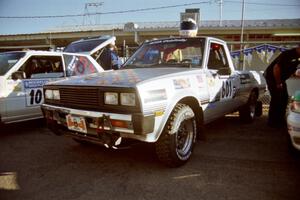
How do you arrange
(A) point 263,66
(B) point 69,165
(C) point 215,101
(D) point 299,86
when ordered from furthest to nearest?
(A) point 263,66, (D) point 299,86, (C) point 215,101, (B) point 69,165

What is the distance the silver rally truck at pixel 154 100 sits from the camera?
287cm

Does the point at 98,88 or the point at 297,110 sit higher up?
the point at 98,88

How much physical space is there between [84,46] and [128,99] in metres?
6.83

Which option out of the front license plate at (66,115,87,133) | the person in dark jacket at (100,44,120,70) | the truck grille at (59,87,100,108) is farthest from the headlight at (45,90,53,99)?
the person in dark jacket at (100,44,120,70)

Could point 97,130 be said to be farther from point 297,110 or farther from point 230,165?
point 297,110

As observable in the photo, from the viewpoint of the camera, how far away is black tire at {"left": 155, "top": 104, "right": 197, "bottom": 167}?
10.5 ft

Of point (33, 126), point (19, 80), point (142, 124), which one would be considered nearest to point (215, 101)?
point (142, 124)

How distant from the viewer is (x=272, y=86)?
5555mm

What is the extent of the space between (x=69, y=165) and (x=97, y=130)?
849mm

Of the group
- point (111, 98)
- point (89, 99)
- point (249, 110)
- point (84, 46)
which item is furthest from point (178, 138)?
point (84, 46)

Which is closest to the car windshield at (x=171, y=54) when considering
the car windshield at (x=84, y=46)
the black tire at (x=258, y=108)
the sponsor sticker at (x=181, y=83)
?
the sponsor sticker at (x=181, y=83)

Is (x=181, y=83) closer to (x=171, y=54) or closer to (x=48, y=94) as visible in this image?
(x=171, y=54)

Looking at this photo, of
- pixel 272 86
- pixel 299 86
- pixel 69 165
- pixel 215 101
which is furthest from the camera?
pixel 299 86

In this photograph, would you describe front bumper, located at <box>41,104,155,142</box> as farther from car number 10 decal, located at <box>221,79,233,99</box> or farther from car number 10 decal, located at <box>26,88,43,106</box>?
car number 10 decal, located at <box>26,88,43,106</box>
